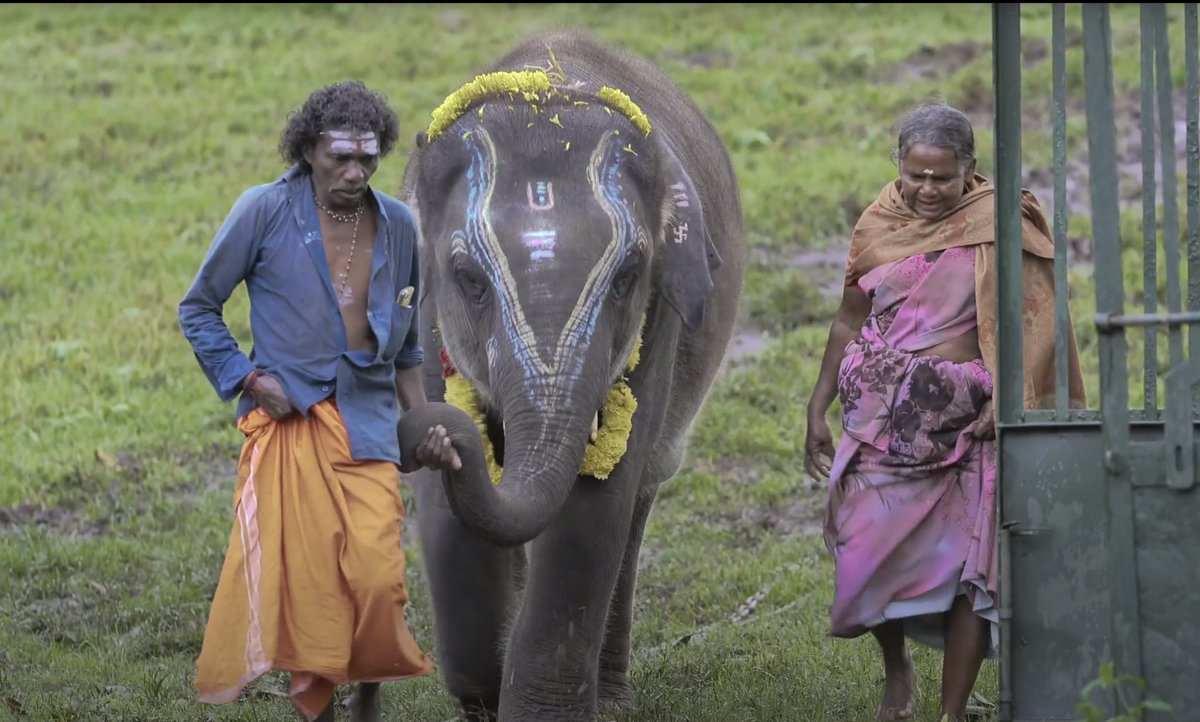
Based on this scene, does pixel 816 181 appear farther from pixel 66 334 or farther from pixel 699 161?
pixel 699 161

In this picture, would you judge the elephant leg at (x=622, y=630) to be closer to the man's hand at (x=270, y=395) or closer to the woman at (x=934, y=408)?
the woman at (x=934, y=408)

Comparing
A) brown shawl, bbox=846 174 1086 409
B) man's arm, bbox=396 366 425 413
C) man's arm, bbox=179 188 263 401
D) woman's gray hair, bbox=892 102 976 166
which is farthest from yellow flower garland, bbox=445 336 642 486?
woman's gray hair, bbox=892 102 976 166

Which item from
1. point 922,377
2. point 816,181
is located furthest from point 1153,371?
point 816,181

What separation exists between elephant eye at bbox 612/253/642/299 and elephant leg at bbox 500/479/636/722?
0.58 m

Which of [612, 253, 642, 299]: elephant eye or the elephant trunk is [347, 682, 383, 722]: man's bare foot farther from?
[612, 253, 642, 299]: elephant eye

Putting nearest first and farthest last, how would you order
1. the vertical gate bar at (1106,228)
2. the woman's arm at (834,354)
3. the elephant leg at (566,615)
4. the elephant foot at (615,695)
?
the vertical gate bar at (1106,228) → the elephant leg at (566,615) → the woman's arm at (834,354) → the elephant foot at (615,695)

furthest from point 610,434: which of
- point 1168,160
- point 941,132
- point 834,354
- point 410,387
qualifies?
point 1168,160

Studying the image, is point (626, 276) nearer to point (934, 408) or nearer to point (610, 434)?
point (610, 434)

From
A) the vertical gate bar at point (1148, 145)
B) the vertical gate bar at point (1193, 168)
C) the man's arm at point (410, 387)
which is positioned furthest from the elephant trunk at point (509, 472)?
the vertical gate bar at point (1193, 168)

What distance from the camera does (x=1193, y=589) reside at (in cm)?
432

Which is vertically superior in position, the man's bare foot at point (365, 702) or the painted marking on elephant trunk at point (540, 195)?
the painted marking on elephant trunk at point (540, 195)

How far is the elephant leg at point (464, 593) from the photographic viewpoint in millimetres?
5656

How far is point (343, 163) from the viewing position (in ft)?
16.5

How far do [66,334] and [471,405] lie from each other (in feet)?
19.1
